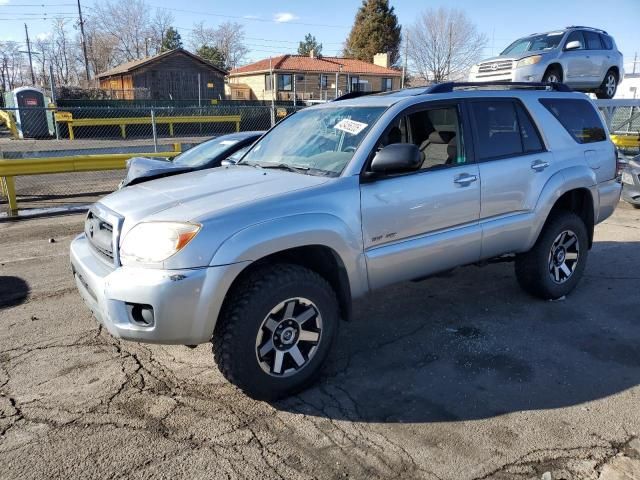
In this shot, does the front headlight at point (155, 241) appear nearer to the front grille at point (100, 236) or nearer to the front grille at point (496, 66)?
the front grille at point (100, 236)

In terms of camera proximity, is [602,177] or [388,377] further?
[602,177]

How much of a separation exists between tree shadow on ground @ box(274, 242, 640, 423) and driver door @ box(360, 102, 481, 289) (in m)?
0.61

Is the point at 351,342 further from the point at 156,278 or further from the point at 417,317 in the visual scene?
the point at 156,278

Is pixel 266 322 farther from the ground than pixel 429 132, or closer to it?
closer to it

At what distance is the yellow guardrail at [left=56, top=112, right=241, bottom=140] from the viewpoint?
24139mm

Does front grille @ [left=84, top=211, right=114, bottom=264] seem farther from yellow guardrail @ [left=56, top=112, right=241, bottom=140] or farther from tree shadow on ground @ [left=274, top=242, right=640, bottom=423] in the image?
yellow guardrail @ [left=56, top=112, right=241, bottom=140]

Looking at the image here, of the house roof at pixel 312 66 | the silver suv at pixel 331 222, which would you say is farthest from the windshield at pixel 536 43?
the house roof at pixel 312 66

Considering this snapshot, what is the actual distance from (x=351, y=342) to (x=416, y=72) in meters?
59.1

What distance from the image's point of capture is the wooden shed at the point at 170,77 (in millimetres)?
39844

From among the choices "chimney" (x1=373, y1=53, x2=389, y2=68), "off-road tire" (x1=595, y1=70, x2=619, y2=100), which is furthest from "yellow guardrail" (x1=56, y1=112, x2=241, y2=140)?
"chimney" (x1=373, y1=53, x2=389, y2=68)

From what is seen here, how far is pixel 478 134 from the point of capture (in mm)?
4090

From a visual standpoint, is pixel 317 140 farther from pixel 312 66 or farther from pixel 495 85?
pixel 312 66

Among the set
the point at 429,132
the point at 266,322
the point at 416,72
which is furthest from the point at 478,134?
the point at 416,72

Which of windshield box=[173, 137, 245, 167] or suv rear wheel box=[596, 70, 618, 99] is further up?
suv rear wheel box=[596, 70, 618, 99]
